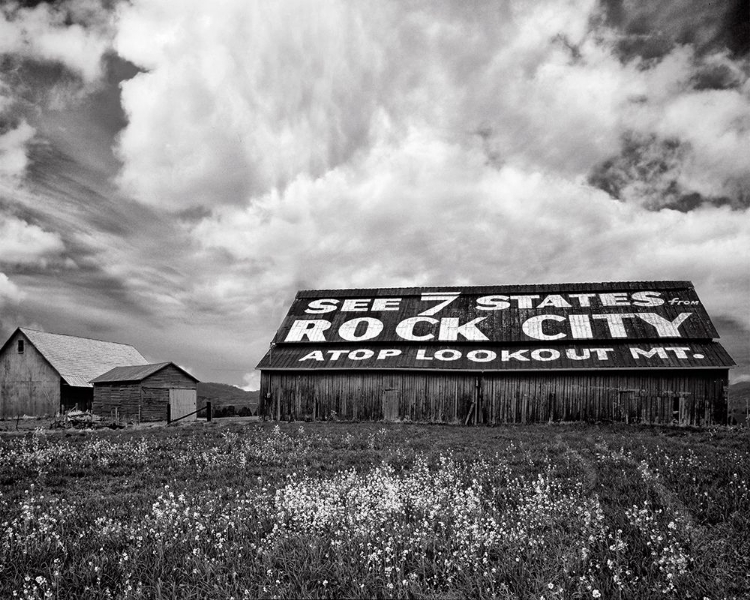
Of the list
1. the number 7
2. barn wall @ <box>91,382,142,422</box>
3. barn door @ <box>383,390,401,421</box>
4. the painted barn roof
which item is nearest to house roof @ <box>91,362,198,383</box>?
barn wall @ <box>91,382,142,422</box>

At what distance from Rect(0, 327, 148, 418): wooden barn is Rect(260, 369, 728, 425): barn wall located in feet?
70.3

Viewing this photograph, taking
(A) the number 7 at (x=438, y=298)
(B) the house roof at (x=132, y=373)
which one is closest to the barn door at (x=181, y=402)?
(B) the house roof at (x=132, y=373)

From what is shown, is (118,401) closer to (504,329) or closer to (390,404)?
(390,404)

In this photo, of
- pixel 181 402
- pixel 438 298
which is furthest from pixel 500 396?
pixel 181 402

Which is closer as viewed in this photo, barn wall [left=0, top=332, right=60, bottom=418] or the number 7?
the number 7

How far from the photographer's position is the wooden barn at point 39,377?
43.8 m

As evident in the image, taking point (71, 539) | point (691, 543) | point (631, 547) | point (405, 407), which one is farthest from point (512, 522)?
point (405, 407)

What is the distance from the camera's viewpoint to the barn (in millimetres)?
30781

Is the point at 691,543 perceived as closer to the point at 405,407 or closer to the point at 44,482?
the point at 44,482

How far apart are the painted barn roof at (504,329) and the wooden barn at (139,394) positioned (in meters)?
11.7

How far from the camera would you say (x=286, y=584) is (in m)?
4.55

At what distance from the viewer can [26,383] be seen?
44688 millimetres

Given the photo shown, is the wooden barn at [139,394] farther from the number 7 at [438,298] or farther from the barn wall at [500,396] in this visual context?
the number 7 at [438,298]

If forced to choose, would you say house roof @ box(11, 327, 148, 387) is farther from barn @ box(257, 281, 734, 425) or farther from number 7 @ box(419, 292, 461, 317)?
number 7 @ box(419, 292, 461, 317)
